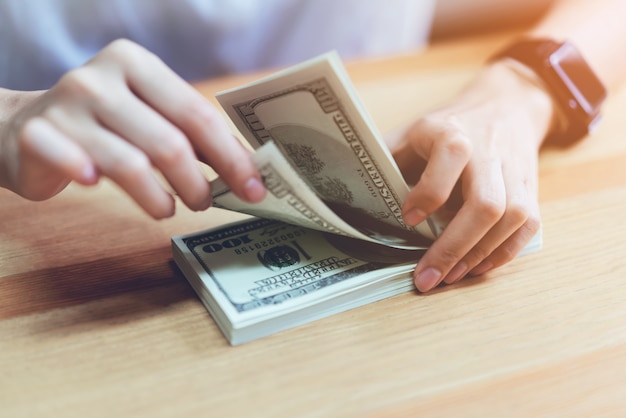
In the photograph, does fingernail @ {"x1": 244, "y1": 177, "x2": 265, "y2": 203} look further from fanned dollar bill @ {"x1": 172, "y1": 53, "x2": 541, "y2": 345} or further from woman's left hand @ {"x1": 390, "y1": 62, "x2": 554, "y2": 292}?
woman's left hand @ {"x1": 390, "y1": 62, "x2": 554, "y2": 292}

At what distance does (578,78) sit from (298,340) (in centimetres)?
64

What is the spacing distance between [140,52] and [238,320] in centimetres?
25

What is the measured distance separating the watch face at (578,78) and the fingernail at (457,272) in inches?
16.7

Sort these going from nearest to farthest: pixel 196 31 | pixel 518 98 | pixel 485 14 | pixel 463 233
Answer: pixel 463 233 → pixel 518 98 → pixel 196 31 → pixel 485 14

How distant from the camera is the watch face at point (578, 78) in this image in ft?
3.11

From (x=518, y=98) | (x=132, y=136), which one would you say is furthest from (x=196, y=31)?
(x=132, y=136)

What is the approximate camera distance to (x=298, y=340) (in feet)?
1.94

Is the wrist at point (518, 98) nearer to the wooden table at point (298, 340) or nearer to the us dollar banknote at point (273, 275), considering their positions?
the wooden table at point (298, 340)

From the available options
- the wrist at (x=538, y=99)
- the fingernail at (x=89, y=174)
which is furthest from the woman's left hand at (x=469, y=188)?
the fingernail at (x=89, y=174)

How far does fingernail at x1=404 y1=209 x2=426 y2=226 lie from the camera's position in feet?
2.09

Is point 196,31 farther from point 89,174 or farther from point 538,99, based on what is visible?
point 89,174

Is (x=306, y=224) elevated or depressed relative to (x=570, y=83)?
elevated

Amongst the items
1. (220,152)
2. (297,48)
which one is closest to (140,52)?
(220,152)

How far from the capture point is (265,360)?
564 millimetres
